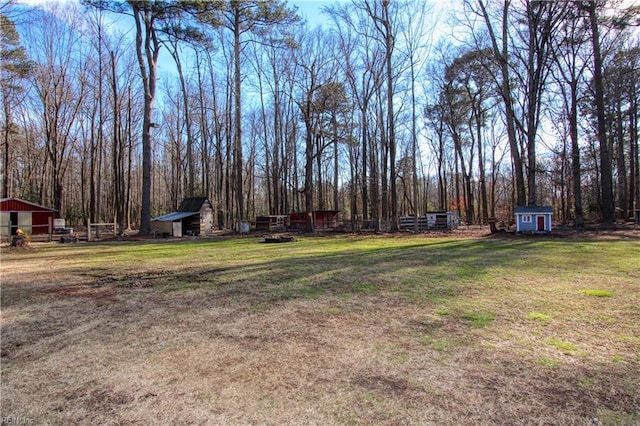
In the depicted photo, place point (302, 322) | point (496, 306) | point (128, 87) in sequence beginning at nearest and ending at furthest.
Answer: point (302, 322) → point (496, 306) → point (128, 87)

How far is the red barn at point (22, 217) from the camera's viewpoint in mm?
24797

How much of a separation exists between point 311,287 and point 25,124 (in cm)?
4338

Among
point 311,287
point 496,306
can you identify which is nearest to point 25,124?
point 311,287

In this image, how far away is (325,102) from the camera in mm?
25672

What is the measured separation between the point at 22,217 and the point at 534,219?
3387 centimetres

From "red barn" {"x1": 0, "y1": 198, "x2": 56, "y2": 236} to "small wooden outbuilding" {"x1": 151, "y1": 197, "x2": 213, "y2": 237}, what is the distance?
8.50 metres

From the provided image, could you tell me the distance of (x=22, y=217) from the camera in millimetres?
25719

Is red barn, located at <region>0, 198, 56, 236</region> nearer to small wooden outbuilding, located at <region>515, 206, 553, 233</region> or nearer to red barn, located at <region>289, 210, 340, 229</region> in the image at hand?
red barn, located at <region>289, 210, 340, 229</region>

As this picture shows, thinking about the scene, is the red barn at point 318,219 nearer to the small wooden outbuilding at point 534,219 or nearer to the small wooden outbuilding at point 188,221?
the small wooden outbuilding at point 188,221

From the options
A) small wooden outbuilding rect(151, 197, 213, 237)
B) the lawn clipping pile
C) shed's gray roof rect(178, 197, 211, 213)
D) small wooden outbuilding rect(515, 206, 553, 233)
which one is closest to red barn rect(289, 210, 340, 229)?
small wooden outbuilding rect(151, 197, 213, 237)

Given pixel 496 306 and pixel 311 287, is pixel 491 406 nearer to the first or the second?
pixel 496 306

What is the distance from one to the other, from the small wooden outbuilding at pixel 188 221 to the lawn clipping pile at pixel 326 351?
57.0 ft

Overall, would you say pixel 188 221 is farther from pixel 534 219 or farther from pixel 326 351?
pixel 326 351

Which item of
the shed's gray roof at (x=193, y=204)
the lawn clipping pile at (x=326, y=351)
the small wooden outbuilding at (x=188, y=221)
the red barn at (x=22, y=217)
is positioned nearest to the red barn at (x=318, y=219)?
the small wooden outbuilding at (x=188, y=221)
